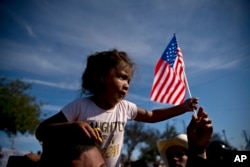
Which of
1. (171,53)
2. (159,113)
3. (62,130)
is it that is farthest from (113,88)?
(171,53)

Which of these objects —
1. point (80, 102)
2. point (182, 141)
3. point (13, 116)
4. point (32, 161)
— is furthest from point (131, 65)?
point (13, 116)

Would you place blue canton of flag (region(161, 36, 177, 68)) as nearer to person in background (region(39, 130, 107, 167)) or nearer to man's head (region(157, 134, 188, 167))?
man's head (region(157, 134, 188, 167))

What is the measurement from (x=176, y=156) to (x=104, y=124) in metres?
1.53

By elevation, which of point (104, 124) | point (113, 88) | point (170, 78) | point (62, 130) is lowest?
point (62, 130)

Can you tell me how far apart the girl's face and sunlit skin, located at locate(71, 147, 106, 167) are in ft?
3.00

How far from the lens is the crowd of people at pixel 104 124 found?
149cm

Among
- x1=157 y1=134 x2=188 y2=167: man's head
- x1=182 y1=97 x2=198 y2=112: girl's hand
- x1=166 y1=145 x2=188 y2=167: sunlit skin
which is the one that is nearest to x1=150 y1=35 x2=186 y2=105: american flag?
x1=157 y1=134 x2=188 y2=167: man's head

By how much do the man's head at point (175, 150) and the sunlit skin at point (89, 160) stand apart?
1.97 m

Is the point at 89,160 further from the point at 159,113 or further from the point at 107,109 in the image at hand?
the point at 159,113

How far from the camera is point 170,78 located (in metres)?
3.65

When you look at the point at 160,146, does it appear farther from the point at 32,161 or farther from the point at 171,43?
the point at 32,161

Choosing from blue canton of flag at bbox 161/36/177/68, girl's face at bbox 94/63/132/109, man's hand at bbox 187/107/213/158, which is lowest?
man's hand at bbox 187/107/213/158

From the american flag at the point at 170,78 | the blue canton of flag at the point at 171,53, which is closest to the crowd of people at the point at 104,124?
the american flag at the point at 170,78

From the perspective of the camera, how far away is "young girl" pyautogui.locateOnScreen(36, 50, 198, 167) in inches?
89.1
